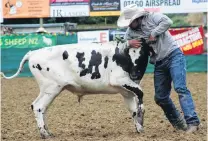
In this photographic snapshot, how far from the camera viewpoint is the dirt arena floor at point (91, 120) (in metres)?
6.45

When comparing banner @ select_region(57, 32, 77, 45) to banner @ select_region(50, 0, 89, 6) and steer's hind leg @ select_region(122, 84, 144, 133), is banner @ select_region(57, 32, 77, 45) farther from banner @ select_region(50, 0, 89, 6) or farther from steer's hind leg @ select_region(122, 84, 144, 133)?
steer's hind leg @ select_region(122, 84, 144, 133)

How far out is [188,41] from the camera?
18.9 meters

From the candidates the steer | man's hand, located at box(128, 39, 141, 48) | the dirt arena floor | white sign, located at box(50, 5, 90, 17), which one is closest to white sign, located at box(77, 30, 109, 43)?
white sign, located at box(50, 5, 90, 17)

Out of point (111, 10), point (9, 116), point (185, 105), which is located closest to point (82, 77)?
point (185, 105)

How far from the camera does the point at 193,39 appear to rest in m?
19.0

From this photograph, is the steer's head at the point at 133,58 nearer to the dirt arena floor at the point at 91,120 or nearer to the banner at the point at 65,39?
the dirt arena floor at the point at 91,120

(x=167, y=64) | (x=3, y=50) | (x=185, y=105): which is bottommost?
(x=3, y=50)

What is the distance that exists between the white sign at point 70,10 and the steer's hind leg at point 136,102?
1483cm

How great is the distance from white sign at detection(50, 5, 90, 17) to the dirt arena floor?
914 centimetres

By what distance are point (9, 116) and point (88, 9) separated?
1312 cm

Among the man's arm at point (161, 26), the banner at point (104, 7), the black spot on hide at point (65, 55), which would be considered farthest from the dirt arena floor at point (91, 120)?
the banner at point (104, 7)

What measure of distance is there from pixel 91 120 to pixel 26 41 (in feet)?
36.5

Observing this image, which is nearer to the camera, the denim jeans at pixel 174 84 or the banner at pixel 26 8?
the denim jeans at pixel 174 84

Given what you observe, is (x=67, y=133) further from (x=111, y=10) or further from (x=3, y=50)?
(x=111, y=10)
